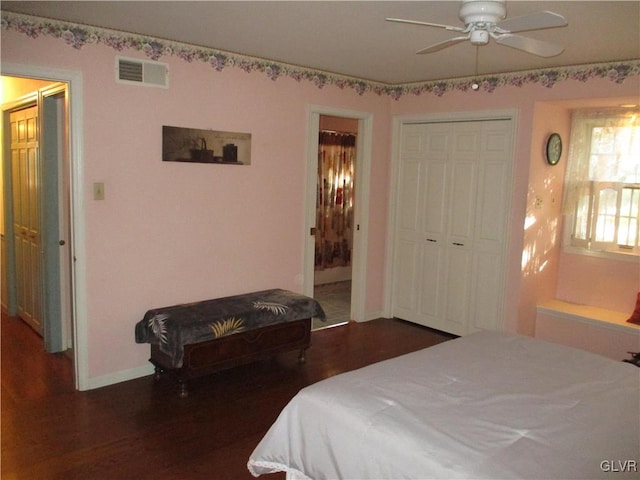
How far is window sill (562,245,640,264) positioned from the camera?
438cm

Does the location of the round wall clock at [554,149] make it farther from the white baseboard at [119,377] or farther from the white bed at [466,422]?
the white baseboard at [119,377]

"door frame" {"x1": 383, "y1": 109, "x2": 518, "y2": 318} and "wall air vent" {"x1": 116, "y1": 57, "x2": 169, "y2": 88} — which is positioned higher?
"wall air vent" {"x1": 116, "y1": 57, "x2": 169, "y2": 88}

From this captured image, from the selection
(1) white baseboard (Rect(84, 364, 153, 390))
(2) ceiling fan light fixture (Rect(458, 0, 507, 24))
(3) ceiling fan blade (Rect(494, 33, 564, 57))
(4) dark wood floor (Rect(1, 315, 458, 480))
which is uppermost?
(2) ceiling fan light fixture (Rect(458, 0, 507, 24))

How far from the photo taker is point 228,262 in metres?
4.23

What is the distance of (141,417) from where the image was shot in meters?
3.21

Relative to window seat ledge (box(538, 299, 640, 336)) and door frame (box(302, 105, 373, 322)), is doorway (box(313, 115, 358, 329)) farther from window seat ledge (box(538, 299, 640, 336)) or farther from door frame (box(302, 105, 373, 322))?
window seat ledge (box(538, 299, 640, 336))

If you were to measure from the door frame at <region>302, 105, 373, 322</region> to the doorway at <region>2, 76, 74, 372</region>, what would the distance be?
1925mm

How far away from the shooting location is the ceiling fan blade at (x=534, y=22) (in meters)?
2.15

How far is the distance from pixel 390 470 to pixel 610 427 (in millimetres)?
871

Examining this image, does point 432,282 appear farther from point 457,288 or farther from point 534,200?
point 534,200

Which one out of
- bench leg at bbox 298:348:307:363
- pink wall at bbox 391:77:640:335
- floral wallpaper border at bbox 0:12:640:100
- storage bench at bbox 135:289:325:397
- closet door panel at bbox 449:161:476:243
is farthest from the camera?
closet door panel at bbox 449:161:476:243

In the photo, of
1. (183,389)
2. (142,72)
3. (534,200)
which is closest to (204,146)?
(142,72)

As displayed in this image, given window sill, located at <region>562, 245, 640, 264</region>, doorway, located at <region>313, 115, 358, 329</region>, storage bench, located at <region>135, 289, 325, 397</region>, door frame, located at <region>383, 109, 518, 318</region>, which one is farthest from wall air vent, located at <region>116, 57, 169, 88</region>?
window sill, located at <region>562, 245, 640, 264</region>

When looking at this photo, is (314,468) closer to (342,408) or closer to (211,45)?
(342,408)
